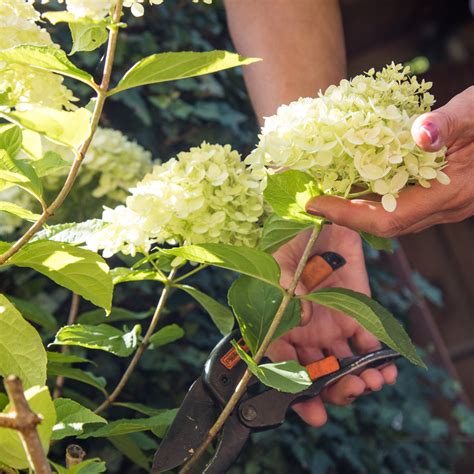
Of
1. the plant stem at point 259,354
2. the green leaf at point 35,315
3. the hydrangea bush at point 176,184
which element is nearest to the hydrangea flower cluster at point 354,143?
the hydrangea bush at point 176,184

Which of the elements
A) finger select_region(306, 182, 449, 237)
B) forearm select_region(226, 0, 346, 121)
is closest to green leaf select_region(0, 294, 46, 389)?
finger select_region(306, 182, 449, 237)

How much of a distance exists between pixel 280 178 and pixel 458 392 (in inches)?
101

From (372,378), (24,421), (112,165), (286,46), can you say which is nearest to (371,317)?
(372,378)

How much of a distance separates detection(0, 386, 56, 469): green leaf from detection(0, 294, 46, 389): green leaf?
215mm

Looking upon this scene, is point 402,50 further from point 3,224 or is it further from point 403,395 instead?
point 3,224

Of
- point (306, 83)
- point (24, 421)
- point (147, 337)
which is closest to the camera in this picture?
point (24, 421)

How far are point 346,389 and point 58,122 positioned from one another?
0.74 m

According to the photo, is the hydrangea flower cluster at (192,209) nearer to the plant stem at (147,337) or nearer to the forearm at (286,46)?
the plant stem at (147,337)

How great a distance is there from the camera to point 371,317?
3.47ft

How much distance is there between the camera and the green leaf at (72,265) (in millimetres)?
1001

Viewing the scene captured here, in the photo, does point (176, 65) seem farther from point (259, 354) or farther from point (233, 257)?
point (259, 354)

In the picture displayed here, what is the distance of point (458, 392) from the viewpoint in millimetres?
3387

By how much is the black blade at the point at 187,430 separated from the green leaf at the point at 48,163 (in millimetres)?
358

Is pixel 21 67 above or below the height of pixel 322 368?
above
